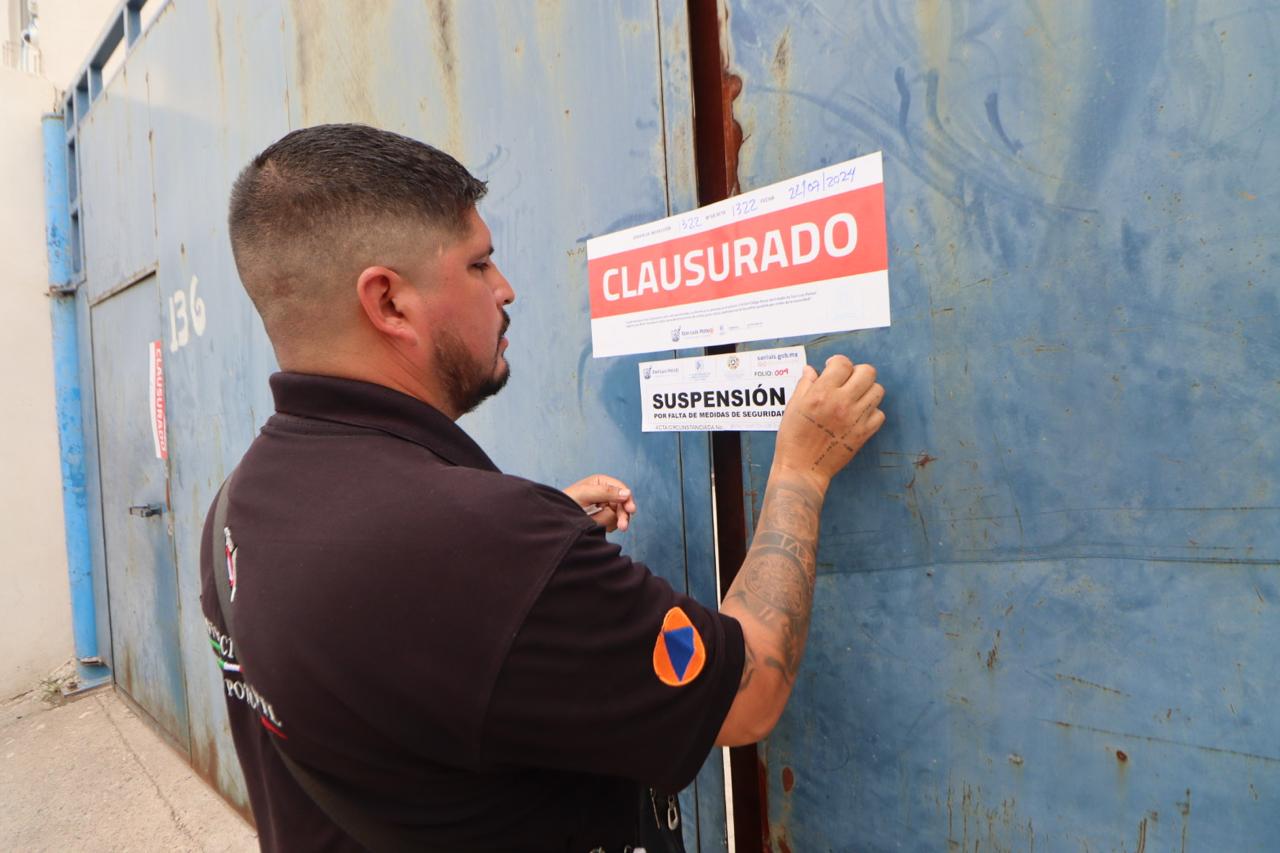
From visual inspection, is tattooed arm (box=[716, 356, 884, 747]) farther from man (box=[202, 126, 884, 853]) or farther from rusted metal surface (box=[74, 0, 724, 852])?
rusted metal surface (box=[74, 0, 724, 852])

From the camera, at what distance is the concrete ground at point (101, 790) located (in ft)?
10.1

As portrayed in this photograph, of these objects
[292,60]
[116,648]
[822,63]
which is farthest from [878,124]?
[116,648]

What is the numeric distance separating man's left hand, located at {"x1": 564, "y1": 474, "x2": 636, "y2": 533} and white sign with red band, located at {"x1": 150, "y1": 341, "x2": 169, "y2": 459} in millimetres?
2914

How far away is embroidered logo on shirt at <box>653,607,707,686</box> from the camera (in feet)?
2.81

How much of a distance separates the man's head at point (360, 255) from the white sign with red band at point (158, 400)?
2976 millimetres

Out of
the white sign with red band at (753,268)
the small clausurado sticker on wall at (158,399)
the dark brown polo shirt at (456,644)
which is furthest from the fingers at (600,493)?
the small clausurado sticker on wall at (158,399)

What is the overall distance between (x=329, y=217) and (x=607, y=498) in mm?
657

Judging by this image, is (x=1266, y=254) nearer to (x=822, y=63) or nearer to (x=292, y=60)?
(x=822, y=63)

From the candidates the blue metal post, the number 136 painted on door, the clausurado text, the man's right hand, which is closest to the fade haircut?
the clausurado text

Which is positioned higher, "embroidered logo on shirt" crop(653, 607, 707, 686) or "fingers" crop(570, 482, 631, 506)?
"fingers" crop(570, 482, 631, 506)

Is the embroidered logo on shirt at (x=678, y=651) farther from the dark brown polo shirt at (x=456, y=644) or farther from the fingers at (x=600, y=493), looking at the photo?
the fingers at (x=600, y=493)

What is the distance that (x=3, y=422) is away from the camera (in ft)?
15.4

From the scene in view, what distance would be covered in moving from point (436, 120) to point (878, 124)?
1164mm

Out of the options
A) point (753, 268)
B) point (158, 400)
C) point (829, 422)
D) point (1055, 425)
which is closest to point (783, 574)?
point (829, 422)
